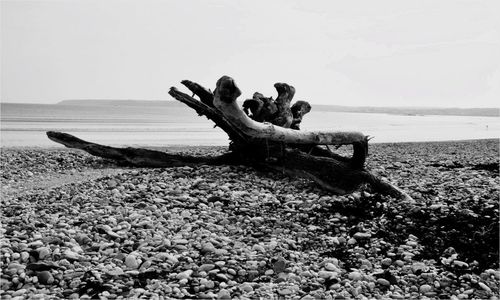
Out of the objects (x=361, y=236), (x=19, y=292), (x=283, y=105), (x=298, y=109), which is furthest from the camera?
(x=298, y=109)

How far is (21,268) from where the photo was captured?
15.8 ft

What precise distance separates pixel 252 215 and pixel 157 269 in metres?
2.19

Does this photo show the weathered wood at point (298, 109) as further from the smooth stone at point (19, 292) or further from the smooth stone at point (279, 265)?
the smooth stone at point (19, 292)

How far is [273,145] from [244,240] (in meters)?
3.98

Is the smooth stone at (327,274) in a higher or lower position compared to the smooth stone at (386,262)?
lower

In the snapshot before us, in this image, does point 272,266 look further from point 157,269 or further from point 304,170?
point 304,170

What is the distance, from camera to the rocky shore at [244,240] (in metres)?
4.76

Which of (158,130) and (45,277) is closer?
(45,277)

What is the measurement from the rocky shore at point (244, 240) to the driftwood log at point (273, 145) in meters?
0.40

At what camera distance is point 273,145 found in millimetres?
9773

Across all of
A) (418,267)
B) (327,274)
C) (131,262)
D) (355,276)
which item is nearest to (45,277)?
(131,262)

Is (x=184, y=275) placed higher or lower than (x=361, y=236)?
lower

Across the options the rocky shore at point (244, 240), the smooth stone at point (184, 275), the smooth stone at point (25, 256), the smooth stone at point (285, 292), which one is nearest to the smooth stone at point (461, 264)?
the rocky shore at point (244, 240)

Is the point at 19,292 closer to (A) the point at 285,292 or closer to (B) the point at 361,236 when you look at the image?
(A) the point at 285,292
